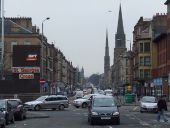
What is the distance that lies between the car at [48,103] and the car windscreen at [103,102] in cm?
2427

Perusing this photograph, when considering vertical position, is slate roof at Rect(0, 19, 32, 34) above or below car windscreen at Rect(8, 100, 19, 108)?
above

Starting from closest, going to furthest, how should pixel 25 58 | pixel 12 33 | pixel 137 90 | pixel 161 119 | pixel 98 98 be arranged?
pixel 98 98 < pixel 161 119 < pixel 25 58 < pixel 12 33 < pixel 137 90

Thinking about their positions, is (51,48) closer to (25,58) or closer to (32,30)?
(32,30)

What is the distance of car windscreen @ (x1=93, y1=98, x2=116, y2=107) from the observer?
35844 mm

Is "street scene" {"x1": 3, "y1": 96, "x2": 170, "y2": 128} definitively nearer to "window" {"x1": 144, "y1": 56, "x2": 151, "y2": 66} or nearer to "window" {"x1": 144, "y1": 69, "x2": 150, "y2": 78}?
"window" {"x1": 144, "y1": 56, "x2": 151, "y2": 66}

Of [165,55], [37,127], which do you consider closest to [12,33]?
[165,55]

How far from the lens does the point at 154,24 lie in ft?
400

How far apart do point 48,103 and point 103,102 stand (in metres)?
25.7

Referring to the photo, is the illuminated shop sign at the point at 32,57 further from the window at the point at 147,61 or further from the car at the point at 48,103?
the window at the point at 147,61

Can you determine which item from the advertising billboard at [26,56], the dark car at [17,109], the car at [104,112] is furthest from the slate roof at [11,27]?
the car at [104,112]

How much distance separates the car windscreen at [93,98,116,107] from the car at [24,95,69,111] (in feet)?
79.6

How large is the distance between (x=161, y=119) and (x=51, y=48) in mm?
96344

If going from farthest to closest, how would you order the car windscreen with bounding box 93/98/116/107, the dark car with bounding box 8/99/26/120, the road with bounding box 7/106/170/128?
the dark car with bounding box 8/99/26/120
the car windscreen with bounding box 93/98/116/107
the road with bounding box 7/106/170/128

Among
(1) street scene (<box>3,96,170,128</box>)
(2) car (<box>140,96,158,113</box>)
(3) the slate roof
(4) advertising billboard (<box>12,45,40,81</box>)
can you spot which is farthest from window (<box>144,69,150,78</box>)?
(1) street scene (<box>3,96,170,128</box>)
